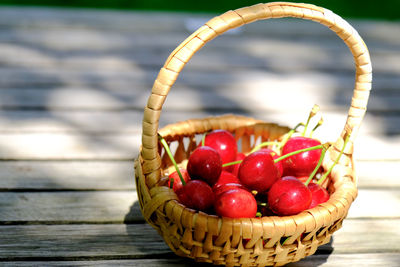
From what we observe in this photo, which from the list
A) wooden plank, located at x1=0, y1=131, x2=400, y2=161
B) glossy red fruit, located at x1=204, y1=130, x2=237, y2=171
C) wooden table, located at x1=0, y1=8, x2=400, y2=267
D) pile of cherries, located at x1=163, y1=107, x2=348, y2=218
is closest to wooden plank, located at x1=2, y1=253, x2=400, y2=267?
wooden table, located at x1=0, y1=8, x2=400, y2=267

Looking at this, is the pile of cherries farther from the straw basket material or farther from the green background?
the green background

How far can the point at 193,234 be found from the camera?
36.9 inches

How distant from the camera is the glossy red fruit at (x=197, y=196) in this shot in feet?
3.25

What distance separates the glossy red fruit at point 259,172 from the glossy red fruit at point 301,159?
0.34 feet

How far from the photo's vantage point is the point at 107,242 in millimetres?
1119

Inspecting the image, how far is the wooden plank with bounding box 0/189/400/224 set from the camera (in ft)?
3.90

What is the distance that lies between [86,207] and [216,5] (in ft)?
8.25

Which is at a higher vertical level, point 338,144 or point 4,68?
point 338,144

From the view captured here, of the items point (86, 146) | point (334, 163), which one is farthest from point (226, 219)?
point (86, 146)

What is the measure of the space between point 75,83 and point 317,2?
2.05m

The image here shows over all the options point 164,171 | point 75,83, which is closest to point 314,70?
point 75,83

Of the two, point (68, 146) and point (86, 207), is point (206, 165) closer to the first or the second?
point (86, 207)

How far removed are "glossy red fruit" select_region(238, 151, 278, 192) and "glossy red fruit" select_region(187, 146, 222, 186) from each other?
0.18 ft

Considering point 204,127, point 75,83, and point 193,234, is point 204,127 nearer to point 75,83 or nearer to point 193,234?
point 193,234
